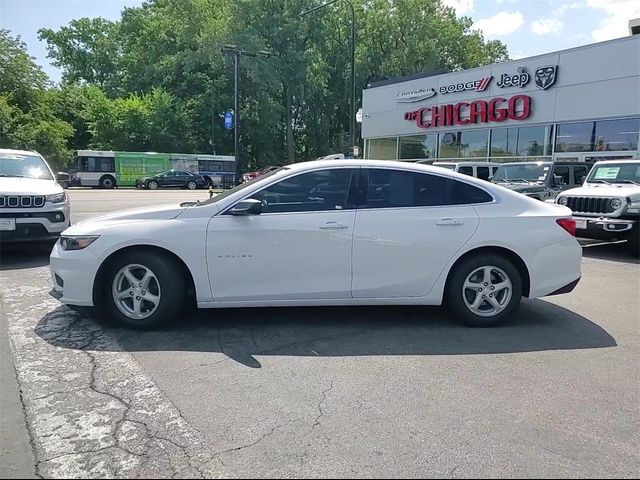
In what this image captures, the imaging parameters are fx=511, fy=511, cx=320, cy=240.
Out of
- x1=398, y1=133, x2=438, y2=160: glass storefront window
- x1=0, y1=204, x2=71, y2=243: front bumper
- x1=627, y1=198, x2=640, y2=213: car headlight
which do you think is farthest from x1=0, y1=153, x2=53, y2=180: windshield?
x1=398, y1=133, x2=438, y2=160: glass storefront window

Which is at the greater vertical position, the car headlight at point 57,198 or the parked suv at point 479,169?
the parked suv at point 479,169

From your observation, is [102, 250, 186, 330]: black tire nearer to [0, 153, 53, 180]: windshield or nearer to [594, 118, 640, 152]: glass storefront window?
[0, 153, 53, 180]: windshield

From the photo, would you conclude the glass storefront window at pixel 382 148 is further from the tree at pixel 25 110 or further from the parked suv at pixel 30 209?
the parked suv at pixel 30 209

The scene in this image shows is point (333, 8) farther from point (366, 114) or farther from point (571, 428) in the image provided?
point (571, 428)

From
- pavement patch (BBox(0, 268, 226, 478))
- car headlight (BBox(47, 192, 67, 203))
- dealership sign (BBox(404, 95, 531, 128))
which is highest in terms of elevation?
dealership sign (BBox(404, 95, 531, 128))

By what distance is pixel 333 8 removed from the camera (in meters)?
47.7

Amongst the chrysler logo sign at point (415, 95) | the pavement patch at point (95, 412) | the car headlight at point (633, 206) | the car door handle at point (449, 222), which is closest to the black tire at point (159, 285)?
the pavement patch at point (95, 412)

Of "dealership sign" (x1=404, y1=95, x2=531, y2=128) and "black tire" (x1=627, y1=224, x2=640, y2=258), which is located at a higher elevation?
"dealership sign" (x1=404, y1=95, x2=531, y2=128)

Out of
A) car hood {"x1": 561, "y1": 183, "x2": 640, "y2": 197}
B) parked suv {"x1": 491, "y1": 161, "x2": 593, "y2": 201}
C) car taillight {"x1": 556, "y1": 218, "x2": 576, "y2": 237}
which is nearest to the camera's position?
car taillight {"x1": 556, "y1": 218, "x2": 576, "y2": 237}

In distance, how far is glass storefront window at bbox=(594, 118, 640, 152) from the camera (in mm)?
18578

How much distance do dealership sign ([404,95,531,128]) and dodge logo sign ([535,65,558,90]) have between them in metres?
0.78

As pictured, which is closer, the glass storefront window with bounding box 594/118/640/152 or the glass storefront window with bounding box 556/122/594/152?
the glass storefront window with bounding box 594/118/640/152

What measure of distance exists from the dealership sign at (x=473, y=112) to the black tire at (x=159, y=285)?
21254mm

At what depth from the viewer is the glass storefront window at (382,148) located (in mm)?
29823
